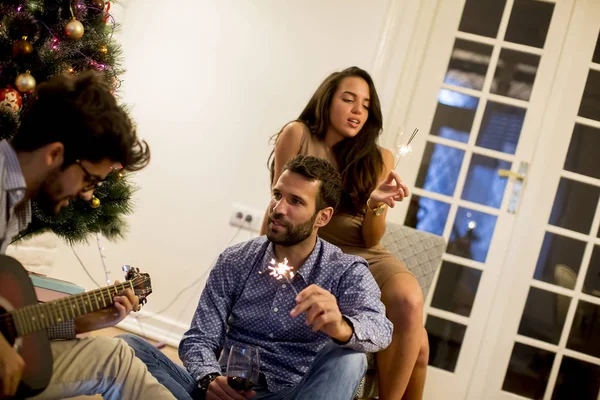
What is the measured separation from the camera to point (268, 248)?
2074 millimetres

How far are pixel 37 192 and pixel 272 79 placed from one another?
2399 mm

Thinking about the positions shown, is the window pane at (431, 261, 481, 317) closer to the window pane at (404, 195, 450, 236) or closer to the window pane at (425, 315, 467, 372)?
the window pane at (425, 315, 467, 372)

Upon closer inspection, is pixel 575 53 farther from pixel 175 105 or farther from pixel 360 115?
pixel 175 105

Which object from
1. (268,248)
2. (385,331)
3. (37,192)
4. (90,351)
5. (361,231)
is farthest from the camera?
(361,231)

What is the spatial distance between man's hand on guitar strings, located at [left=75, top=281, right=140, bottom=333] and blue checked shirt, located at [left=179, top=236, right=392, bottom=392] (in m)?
0.34

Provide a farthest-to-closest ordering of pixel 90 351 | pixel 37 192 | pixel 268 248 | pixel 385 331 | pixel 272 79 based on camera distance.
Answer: pixel 272 79 < pixel 268 248 < pixel 385 331 < pixel 90 351 < pixel 37 192

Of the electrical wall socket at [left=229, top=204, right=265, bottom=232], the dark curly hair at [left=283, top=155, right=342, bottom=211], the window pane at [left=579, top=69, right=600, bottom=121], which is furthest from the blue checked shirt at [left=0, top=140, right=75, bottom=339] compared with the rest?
the window pane at [left=579, top=69, right=600, bottom=121]

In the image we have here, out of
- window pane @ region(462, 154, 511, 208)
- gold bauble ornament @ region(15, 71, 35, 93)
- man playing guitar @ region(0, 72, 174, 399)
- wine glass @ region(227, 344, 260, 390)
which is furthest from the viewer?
window pane @ region(462, 154, 511, 208)

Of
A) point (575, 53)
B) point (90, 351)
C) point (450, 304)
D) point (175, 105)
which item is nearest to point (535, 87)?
point (575, 53)

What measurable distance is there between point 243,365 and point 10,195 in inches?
27.0

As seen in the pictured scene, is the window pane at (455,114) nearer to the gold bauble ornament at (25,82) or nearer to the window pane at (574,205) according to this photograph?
the window pane at (574,205)

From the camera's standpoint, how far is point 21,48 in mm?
2035

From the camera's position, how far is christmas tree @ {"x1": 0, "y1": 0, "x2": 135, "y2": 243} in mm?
2055

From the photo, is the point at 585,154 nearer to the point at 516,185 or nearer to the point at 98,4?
the point at 516,185
